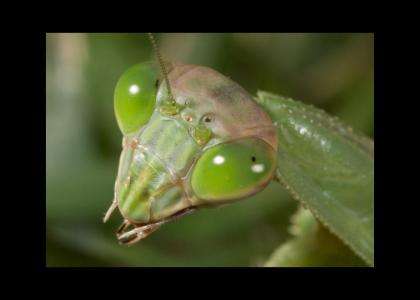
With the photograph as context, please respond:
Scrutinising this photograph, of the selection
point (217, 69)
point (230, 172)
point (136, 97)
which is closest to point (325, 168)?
point (230, 172)

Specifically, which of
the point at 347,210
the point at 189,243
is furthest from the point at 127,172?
Answer: the point at 189,243

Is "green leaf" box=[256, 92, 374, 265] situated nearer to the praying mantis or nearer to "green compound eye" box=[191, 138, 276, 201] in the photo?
the praying mantis

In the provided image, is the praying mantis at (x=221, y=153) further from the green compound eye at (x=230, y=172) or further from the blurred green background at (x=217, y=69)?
the blurred green background at (x=217, y=69)

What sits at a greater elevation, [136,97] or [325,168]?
[136,97]

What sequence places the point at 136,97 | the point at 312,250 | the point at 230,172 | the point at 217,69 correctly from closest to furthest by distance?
the point at 230,172 → the point at 136,97 → the point at 312,250 → the point at 217,69

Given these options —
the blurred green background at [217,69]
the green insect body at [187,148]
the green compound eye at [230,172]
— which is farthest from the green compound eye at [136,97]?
the blurred green background at [217,69]

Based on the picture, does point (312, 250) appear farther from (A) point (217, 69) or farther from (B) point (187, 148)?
(A) point (217, 69)
